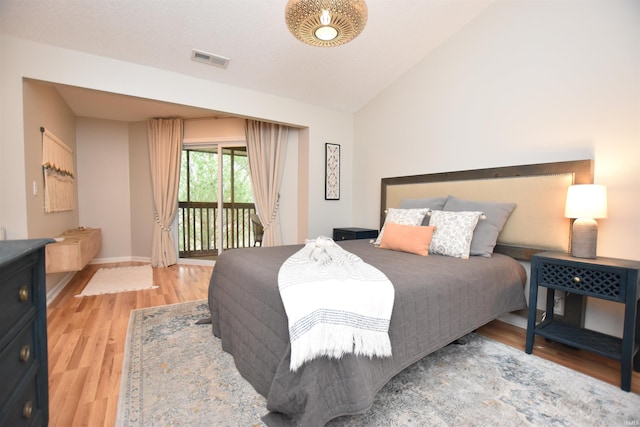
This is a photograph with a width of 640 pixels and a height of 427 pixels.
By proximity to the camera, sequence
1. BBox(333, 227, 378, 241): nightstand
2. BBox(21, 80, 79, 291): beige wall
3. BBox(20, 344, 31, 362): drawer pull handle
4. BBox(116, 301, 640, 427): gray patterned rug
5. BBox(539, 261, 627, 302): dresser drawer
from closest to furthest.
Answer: BBox(20, 344, 31, 362): drawer pull handle
BBox(116, 301, 640, 427): gray patterned rug
BBox(539, 261, 627, 302): dresser drawer
BBox(21, 80, 79, 291): beige wall
BBox(333, 227, 378, 241): nightstand

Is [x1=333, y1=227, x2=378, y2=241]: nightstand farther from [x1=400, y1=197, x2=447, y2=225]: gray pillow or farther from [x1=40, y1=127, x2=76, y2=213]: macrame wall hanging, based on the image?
[x1=40, y1=127, x2=76, y2=213]: macrame wall hanging

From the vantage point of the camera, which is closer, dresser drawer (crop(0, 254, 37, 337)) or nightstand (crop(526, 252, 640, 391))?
dresser drawer (crop(0, 254, 37, 337))

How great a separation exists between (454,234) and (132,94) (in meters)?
3.26

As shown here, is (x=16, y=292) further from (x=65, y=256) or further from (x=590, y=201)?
(x=590, y=201)

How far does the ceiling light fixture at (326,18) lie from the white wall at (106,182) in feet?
14.9

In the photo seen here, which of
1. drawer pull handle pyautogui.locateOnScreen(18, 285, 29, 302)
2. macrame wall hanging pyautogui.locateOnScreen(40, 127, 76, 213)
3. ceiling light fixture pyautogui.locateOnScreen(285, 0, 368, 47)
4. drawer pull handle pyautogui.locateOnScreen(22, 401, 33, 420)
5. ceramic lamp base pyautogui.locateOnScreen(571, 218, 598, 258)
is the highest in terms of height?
ceiling light fixture pyautogui.locateOnScreen(285, 0, 368, 47)

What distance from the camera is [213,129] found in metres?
4.71

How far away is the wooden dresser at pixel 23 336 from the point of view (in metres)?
0.92

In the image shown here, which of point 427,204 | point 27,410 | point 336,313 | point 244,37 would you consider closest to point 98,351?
point 27,410

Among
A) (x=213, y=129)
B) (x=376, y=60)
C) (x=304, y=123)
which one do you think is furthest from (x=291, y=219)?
(x=376, y=60)

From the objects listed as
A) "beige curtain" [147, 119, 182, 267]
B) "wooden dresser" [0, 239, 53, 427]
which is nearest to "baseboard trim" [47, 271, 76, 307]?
"beige curtain" [147, 119, 182, 267]

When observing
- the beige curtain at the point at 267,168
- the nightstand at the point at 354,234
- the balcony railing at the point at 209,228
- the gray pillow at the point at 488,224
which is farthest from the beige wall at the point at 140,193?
the gray pillow at the point at 488,224

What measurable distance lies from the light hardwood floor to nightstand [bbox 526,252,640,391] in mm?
148

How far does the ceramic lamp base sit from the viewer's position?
2.02 meters
